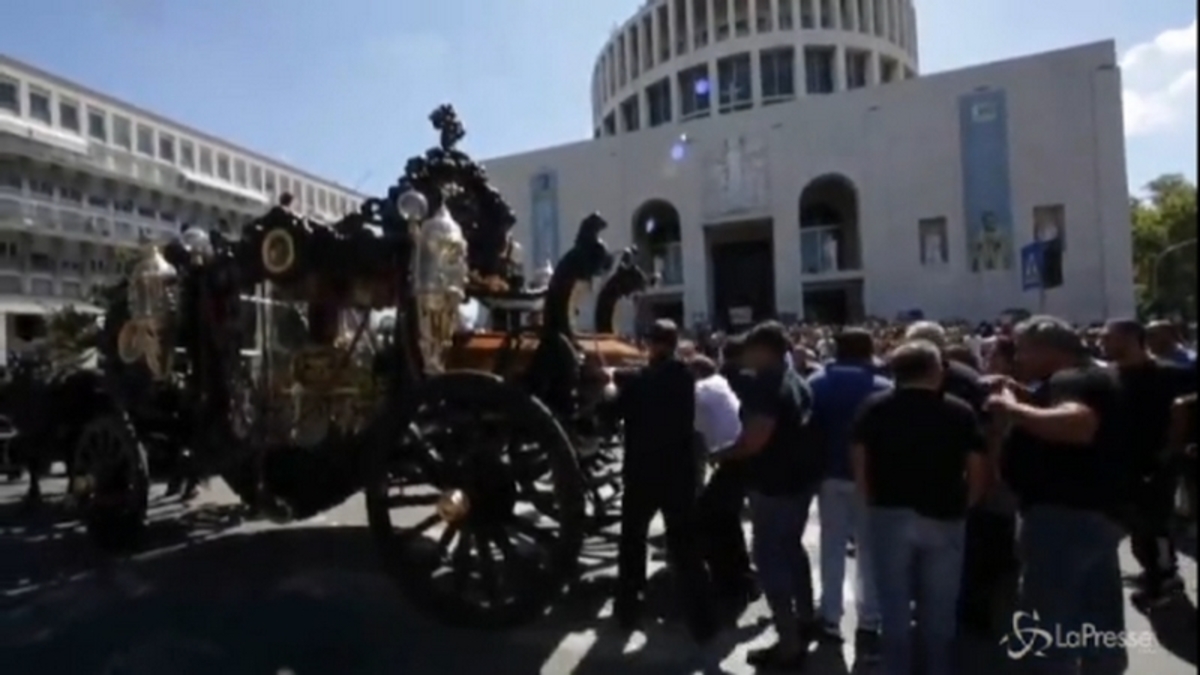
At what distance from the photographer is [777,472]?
16.0 ft

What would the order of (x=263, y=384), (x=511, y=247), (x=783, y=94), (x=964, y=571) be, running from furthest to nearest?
(x=783, y=94), (x=511, y=247), (x=263, y=384), (x=964, y=571)

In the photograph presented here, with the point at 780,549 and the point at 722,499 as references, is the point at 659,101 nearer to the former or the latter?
the point at 722,499

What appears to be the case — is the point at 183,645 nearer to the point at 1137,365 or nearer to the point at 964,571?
the point at 964,571

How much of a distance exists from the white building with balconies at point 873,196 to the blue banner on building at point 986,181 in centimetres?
5

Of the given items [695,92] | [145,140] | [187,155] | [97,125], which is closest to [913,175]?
[695,92]

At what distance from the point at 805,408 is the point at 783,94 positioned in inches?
1990

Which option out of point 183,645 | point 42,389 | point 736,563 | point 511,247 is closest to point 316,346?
point 511,247

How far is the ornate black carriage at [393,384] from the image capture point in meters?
5.17

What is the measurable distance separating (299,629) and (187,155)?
5687cm

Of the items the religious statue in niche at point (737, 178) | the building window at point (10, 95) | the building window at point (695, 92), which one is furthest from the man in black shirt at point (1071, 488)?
the building window at point (695, 92)

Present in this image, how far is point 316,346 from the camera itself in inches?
270

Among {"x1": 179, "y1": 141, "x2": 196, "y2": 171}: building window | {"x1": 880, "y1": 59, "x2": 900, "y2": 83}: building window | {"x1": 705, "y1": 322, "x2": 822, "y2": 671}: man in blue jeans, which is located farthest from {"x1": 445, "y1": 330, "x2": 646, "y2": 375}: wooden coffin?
{"x1": 179, "y1": 141, "x2": 196, "y2": 171}: building window

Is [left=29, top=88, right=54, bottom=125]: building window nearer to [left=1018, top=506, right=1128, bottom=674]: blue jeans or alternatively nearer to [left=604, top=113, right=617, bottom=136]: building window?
[left=604, top=113, right=617, bottom=136]: building window

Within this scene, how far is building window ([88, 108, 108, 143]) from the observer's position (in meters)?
47.7
